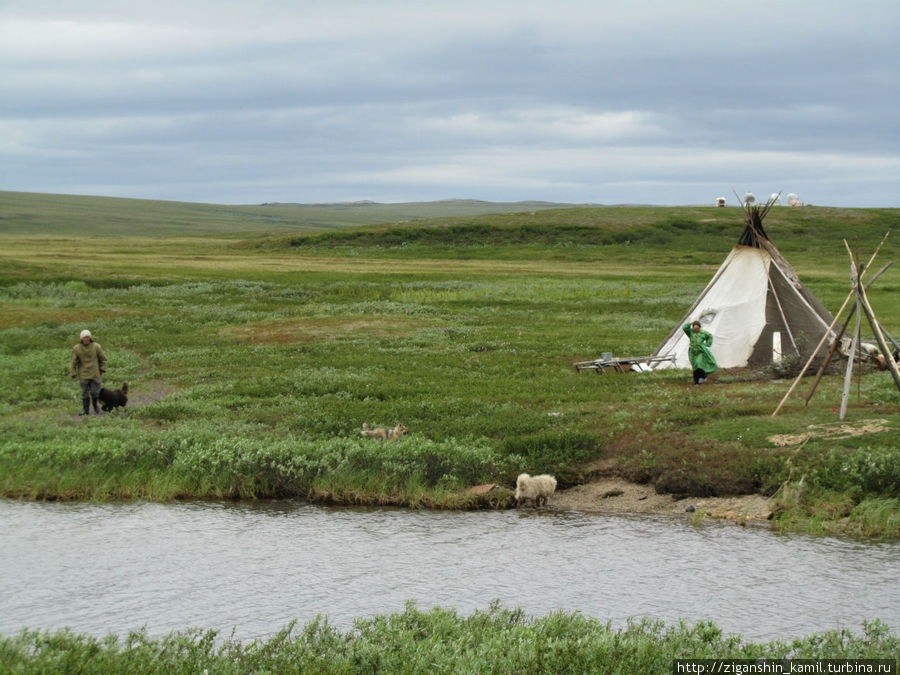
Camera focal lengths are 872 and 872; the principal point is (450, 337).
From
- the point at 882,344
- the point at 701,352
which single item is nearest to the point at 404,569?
the point at 882,344

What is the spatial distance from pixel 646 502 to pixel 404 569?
5614 mm

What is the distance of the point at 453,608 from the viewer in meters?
11.5

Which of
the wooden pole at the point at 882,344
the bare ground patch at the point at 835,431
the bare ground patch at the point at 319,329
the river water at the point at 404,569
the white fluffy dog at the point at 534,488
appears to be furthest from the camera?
the bare ground patch at the point at 319,329

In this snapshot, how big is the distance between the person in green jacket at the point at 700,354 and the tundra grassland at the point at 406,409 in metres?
0.42

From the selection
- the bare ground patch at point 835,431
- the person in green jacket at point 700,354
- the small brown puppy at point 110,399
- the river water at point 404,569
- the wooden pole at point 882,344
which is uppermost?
the wooden pole at point 882,344

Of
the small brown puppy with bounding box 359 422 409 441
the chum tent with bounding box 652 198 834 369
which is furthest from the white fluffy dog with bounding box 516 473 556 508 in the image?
the chum tent with bounding box 652 198 834 369

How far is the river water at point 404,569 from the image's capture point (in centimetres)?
1173

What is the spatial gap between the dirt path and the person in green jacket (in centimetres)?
852

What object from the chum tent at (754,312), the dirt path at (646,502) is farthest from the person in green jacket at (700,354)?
the dirt path at (646,502)

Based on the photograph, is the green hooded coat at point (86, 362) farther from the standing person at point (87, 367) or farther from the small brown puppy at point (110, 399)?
the small brown puppy at point (110, 399)

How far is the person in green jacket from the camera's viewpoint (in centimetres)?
2500

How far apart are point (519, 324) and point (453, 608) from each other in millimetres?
31562

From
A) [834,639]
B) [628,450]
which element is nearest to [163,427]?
[628,450]

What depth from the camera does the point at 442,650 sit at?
374 inches
